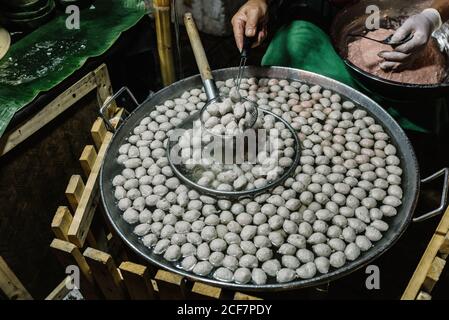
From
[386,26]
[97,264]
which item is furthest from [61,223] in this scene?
[386,26]

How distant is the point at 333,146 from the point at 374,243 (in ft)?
1.64

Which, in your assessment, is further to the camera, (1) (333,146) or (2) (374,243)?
(1) (333,146)

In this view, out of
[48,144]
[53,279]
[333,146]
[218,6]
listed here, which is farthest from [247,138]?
[218,6]

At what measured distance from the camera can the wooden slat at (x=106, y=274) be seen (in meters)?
1.48

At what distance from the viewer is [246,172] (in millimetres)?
1604

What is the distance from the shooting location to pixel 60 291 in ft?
7.24

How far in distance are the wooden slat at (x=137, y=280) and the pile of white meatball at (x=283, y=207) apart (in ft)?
0.28

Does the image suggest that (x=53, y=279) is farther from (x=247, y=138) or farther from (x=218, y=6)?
(x=218, y=6)

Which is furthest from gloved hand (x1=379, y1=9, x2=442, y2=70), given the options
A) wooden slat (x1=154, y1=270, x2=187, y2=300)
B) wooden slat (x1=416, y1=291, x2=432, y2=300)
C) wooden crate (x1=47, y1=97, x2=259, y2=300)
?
wooden slat (x1=154, y1=270, x2=187, y2=300)

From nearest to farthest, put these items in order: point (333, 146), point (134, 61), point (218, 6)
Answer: point (333, 146) → point (134, 61) → point (218, 6)

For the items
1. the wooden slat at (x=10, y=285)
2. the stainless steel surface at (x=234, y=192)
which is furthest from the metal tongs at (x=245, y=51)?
the wooden slat at (x=10, y=285)

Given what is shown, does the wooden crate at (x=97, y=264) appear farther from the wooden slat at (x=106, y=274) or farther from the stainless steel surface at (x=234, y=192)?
the stainless steel surface at (x=234, y=192)

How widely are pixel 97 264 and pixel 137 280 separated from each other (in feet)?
0.54

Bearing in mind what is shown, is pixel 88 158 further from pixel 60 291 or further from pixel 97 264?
pixel 60 291
